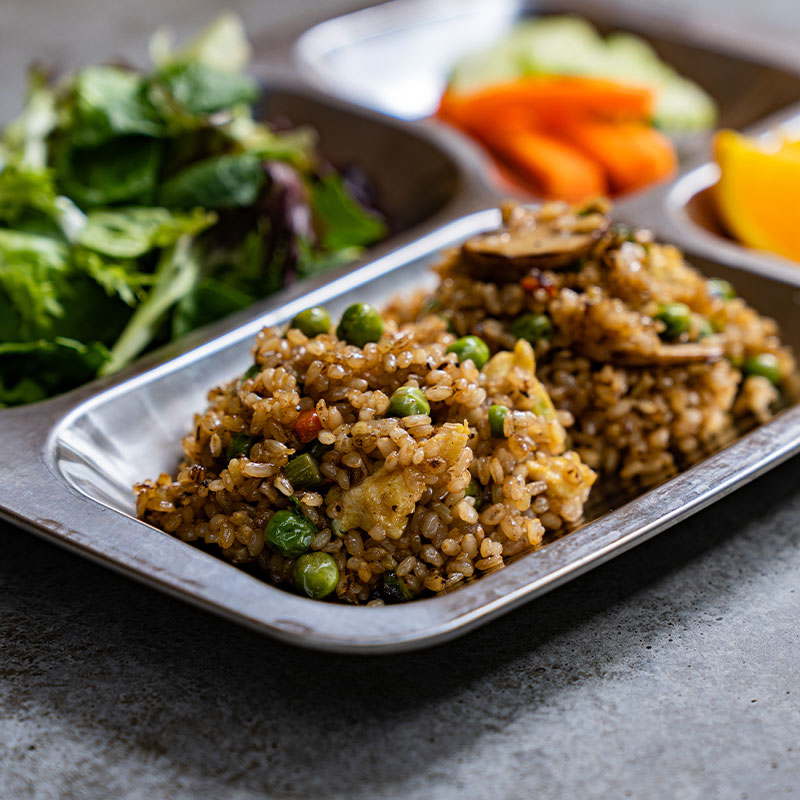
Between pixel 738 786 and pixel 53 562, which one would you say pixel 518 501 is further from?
pixel 53 562

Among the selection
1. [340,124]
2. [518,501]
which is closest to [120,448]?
[518,501]

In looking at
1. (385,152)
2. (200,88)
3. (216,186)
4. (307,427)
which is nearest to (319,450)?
(307,427)

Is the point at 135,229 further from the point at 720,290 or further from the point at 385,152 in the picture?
the point at 720,290

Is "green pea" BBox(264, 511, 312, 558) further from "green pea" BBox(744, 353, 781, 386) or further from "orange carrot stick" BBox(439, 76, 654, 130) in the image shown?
"orange carrot stick" BBox(439, 76, 654, 130)

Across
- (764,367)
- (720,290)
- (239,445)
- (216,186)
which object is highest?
(216,186)

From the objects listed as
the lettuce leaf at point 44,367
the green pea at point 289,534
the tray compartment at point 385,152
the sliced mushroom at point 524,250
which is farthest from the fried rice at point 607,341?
the tray compartment at point 385,152

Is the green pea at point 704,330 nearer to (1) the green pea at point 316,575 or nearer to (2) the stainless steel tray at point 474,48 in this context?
(1) the green pea at point 316,575
